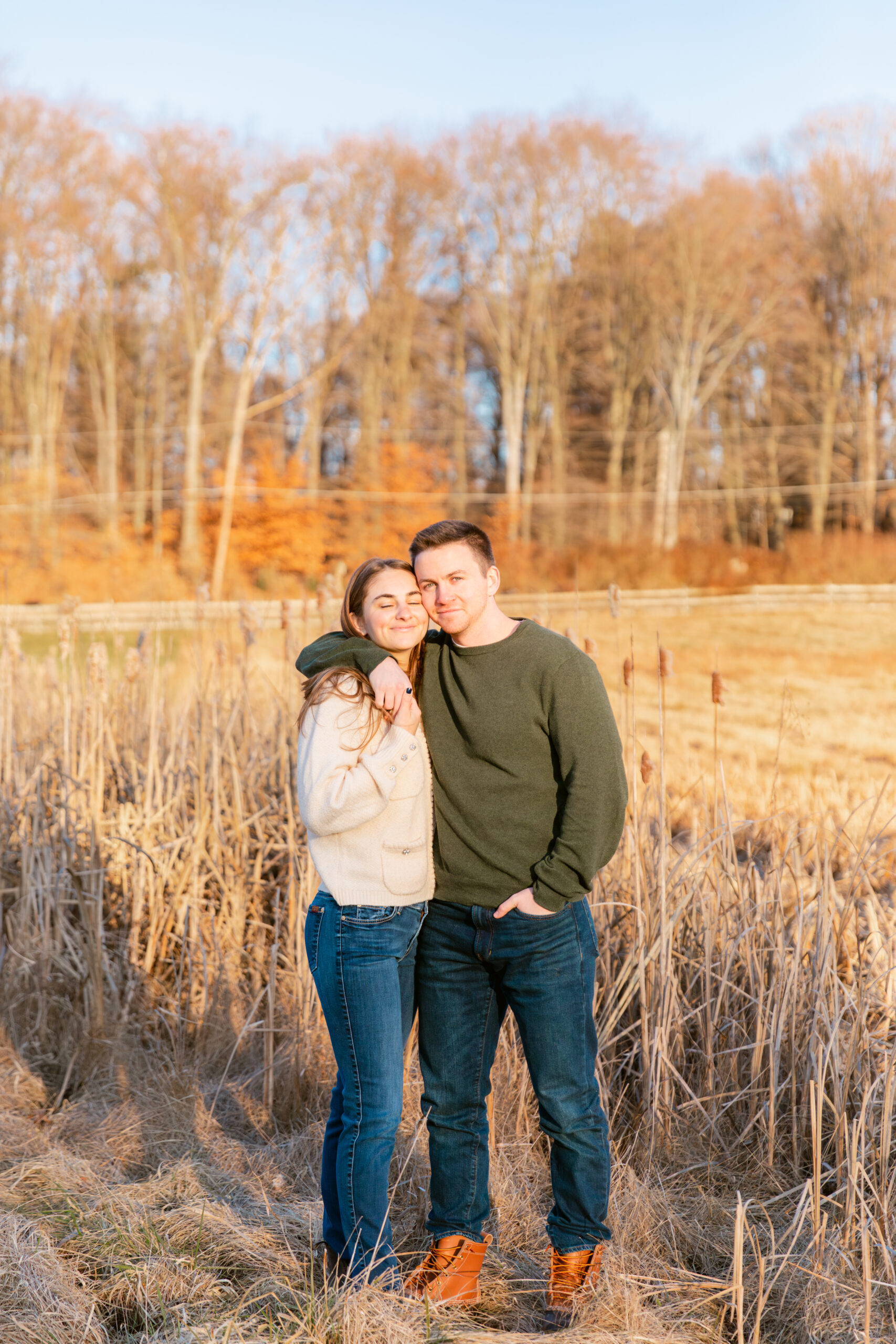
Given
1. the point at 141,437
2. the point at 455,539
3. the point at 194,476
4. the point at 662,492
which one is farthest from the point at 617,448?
the point at 455,539

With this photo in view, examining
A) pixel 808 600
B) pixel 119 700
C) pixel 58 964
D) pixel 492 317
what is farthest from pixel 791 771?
pixel 492 317

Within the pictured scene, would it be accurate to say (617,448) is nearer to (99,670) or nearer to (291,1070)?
(99,670)

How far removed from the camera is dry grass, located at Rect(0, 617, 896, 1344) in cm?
214

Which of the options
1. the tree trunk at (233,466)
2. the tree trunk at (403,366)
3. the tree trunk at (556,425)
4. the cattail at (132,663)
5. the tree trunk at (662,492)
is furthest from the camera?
the tree trunk at (556,425)

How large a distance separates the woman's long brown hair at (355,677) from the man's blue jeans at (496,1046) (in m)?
0.47

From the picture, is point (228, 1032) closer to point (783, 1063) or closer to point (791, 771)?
point (783, 1063)

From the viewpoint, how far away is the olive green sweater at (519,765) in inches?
81.0

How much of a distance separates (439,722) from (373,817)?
0.89ft

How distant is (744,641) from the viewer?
12.7 m

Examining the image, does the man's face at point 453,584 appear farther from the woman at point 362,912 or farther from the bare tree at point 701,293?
the bare tree at point 701,293

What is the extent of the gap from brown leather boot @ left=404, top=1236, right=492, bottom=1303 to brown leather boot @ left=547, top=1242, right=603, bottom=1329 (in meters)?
0.16

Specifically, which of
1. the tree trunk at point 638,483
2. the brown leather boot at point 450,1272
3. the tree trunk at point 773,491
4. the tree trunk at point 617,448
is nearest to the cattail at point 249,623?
the brown leather boot at point 450,1272

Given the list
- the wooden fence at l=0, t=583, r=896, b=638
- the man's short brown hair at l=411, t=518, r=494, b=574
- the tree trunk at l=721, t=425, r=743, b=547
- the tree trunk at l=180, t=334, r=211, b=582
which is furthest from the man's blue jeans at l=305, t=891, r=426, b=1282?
the tree trunk at l=721, t=425, r=743, b=547

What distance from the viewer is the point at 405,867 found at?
81.4 inches
